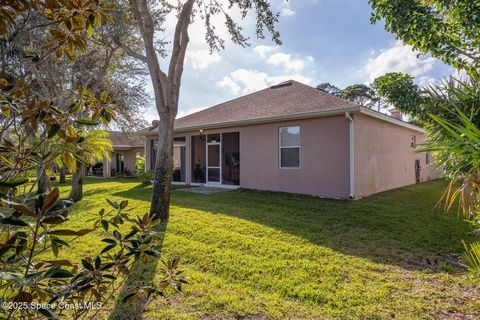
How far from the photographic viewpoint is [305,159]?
35.1 feet

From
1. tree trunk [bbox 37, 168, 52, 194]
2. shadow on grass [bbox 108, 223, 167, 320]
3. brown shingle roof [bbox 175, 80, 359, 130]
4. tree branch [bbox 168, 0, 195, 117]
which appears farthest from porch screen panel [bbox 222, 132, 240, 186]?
tree trunk [bbox 37, 168, 52, 194]

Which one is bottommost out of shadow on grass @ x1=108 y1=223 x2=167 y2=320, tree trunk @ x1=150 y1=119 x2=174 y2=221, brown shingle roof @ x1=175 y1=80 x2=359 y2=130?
shadow on grass @ x1=108 y1=223 x2=167 y2=320

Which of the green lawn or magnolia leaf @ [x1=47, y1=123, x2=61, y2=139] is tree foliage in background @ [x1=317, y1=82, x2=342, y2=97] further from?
magnolia leaf @ [x1=47, y1=123, x2=61, y2=139]

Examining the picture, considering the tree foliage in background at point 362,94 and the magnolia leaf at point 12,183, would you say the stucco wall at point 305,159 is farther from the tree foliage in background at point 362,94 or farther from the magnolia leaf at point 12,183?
the tree foliage in background at point 362,94

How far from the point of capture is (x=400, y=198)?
34.3 feet

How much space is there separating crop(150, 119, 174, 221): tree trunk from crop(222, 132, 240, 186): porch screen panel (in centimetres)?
638

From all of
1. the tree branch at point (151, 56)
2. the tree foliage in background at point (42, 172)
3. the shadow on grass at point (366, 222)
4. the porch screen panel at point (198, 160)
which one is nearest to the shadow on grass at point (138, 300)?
the tree foliage in background at point (42, 172)

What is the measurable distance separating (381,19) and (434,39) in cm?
116

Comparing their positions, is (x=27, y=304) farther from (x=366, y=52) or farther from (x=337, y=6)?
(x=366, y=52)

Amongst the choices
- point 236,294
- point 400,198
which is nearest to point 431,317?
point 236,294

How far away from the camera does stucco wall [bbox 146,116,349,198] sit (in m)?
9.91

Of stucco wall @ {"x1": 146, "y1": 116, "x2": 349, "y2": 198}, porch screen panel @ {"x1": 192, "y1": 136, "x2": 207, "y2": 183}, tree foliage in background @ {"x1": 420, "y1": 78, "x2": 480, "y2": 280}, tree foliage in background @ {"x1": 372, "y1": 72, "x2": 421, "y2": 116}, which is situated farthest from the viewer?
porch screen panel @ {"x1": 192, "y1": 136, "x2": 207, "y2": 183}

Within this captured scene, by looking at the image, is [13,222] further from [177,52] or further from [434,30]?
[434,30]

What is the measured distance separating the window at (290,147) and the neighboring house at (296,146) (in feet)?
0.13
